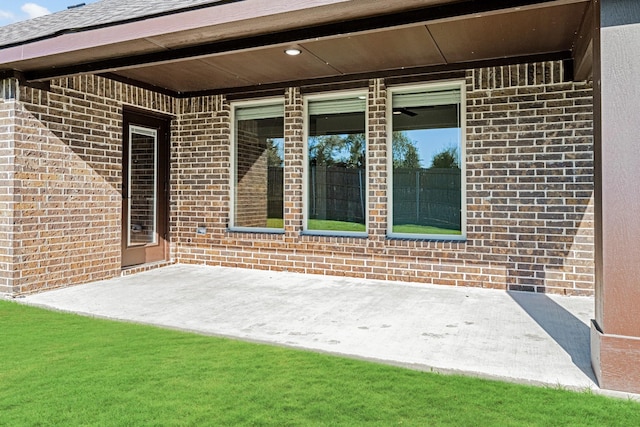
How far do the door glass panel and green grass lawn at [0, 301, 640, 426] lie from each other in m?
3.31

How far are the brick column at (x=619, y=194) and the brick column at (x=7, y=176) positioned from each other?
5.44 m

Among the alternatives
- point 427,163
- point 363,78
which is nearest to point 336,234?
point 427,163

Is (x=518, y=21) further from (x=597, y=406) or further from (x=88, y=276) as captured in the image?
(x=88, y=276)

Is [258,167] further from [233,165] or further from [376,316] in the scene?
[376,316]

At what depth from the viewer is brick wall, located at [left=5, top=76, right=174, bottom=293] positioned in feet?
16.3

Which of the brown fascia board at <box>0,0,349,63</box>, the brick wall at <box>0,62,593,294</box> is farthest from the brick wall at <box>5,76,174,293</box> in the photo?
the brown fascia board at <box>0,0,349,63</box>

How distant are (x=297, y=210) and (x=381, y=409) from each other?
4.19 meters

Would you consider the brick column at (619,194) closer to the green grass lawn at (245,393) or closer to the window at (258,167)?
the green grass lawn at (245,393)

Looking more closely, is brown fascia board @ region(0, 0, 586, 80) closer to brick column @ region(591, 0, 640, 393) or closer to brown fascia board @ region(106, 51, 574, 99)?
brick column @ region(591, 0, 640, 393)

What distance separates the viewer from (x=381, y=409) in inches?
91.1

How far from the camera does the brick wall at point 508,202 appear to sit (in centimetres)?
502

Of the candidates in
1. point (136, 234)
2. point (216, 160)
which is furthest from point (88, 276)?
point (216, 160)

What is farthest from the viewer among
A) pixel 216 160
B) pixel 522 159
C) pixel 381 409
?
pixel 216 160

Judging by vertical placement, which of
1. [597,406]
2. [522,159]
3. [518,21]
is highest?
[518,21]
